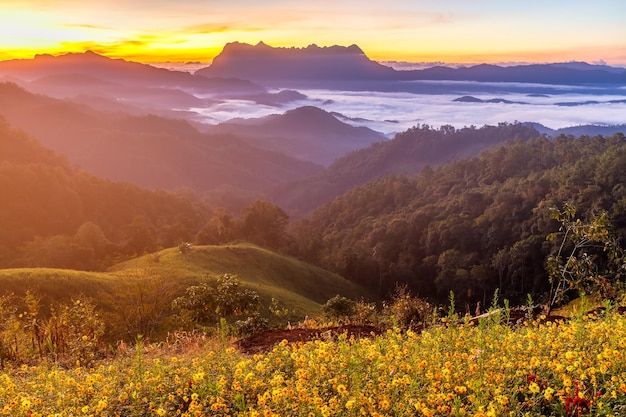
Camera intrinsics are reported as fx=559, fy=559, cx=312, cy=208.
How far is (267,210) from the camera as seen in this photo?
7225 cm

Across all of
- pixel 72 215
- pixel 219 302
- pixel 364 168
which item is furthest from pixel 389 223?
pixel 364 168

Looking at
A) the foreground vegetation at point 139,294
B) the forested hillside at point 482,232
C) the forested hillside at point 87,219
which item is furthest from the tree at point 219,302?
the forested hillside at point 482,232

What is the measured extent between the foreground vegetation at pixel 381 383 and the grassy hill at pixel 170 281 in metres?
13.9

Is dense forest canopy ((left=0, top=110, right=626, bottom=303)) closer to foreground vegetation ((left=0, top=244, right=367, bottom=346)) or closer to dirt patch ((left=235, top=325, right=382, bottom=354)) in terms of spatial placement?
foreground vegetation ((left=0, top=244, right=367, bottom=346))

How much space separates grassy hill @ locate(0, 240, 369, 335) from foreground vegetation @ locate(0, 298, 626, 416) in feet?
45.6

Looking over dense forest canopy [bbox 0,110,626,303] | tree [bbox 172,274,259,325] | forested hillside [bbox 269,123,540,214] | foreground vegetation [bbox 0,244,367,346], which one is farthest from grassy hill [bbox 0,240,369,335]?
forested hillside [bbox 269,123,540,214]

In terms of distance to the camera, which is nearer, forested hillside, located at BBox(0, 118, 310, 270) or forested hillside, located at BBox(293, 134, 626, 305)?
forested hillside, located at BBox(0, 118, 310, 270)

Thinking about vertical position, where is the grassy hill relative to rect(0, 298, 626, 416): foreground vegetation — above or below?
below

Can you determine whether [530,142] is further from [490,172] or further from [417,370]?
[417,370]

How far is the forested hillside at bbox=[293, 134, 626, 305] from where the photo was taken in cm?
6169

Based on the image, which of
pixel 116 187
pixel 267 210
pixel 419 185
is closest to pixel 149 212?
pixel 116 187

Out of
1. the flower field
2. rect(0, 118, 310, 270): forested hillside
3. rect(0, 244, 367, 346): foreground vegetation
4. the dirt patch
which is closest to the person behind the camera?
the flower field

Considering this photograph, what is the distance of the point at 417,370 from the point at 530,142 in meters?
108

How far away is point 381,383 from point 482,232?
6989cm
